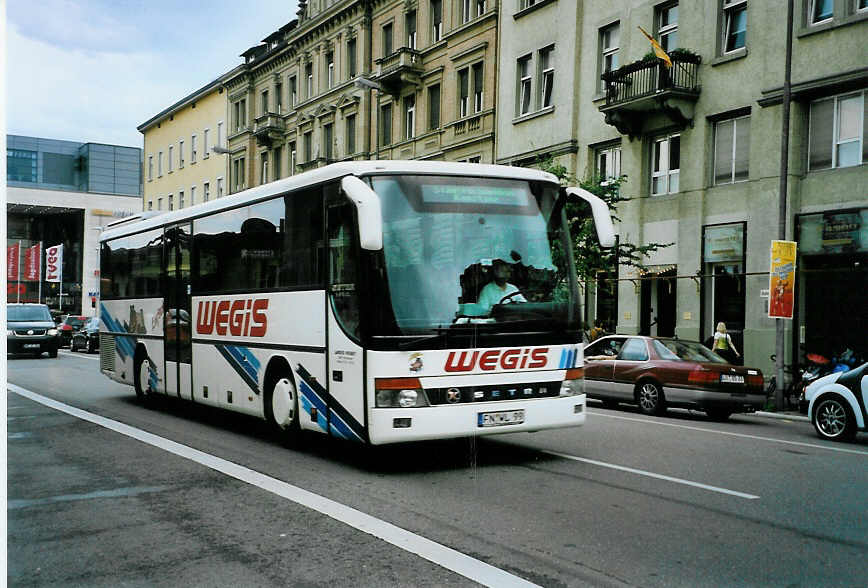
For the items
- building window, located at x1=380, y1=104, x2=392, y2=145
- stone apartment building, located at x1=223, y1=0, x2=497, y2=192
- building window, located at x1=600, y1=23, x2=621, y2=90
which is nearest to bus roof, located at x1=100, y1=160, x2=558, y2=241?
building window, located at x1=600, y1=23, x2=621, y2=90

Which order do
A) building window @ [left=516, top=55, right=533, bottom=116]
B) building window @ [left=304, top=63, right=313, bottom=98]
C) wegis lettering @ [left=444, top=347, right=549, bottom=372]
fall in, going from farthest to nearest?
building window @ [left=304, top=63, right=313, bottom=98]
building window @ [left=516, top=55, right=533, bottom=116]
wegis lettering @ [left=444, top=347, right=549, bottom=372]

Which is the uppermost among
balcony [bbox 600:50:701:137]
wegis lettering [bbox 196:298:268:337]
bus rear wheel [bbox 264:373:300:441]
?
balcony [bbox 600:50:701:137]

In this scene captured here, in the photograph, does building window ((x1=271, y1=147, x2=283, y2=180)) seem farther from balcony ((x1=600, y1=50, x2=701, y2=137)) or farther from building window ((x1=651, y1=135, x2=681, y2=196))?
building window ((x1=651, y1=135, x2=681, y2=196))

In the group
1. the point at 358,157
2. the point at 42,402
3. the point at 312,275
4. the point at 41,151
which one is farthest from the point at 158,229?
the point at 358,157

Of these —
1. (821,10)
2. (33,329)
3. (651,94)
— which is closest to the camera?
(821,10)

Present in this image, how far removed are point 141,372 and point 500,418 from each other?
8670 millimetres

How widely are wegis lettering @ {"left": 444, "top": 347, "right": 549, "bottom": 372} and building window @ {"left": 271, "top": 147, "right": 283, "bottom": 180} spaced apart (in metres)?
40.9

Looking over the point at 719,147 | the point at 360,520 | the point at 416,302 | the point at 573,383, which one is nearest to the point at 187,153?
the point at 719,147

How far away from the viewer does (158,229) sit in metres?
14.3

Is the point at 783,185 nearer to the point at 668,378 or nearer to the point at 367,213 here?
the point at 668,378

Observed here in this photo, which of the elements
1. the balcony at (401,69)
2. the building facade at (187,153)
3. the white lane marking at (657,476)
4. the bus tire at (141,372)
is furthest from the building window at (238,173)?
the white lane marking at (657,476)

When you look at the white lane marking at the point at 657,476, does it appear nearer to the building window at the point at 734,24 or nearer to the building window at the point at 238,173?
the building window at the point at 734,24

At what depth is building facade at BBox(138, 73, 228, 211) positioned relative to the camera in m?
55.0

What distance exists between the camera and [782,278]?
57.6 ft
